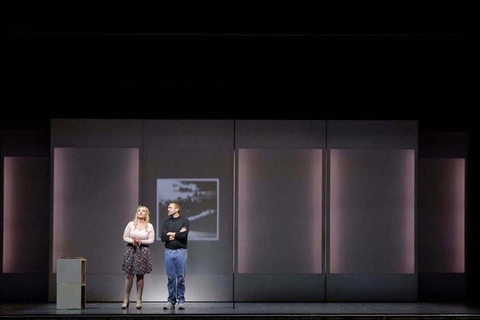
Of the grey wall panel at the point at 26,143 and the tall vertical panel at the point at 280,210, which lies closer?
the tall vertical panel at the point at 280,210

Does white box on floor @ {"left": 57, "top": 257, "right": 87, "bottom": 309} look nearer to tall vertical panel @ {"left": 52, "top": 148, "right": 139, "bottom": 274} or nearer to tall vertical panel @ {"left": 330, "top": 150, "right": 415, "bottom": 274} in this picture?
tall vertical panel @ {"left": 52, "top": 148, "right": 139, "bottom": 274}

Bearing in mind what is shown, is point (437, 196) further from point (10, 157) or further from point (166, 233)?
point (10, 157)

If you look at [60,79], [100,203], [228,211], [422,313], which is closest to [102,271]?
[100,203]

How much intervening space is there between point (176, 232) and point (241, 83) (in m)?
3.76

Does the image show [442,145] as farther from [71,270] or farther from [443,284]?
[71,270]

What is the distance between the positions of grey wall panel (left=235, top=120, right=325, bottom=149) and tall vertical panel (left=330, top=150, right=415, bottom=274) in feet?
1.75

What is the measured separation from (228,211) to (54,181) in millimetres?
3594

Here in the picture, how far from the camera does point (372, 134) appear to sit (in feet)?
60.5

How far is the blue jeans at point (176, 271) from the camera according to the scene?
55.2 ft

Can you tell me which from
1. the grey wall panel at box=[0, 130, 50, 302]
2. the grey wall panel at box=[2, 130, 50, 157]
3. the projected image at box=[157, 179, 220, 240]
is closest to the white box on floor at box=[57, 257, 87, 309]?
the grey wall panel at box=[0, 130, 50, 302]

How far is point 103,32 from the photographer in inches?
667

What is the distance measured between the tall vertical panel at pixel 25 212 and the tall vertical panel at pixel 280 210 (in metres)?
4.16

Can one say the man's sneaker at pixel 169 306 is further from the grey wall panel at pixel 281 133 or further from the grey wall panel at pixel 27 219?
the grey wall panel at pixel 281 133

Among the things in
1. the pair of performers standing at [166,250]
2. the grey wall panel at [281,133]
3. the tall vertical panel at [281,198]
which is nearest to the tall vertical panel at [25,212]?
the pair of performers standing at [166,250]
